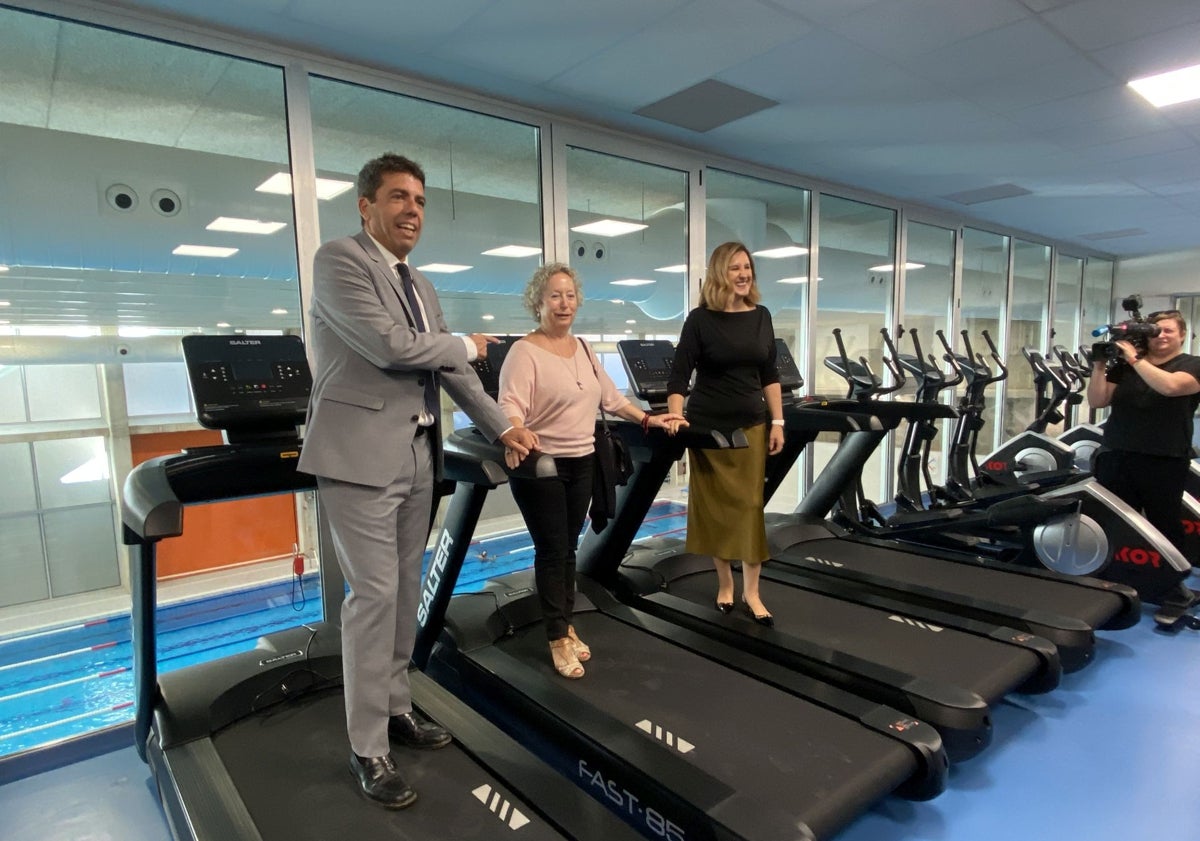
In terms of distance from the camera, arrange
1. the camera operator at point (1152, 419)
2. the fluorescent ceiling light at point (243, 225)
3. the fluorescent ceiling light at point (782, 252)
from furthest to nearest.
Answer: the fluorescent ceiling light at point (782, 252), the camera operator at point (1152, 419), the fluorescent ceiling light at point (243, 225)

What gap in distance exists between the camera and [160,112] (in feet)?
11.2

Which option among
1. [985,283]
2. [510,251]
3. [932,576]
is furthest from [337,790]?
[985,283]

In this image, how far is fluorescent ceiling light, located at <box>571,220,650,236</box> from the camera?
4.59 m

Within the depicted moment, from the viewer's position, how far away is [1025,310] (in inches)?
354

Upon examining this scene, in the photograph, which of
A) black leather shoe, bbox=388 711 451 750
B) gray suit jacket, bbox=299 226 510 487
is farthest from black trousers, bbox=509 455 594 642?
gray suit jacket, bbox=299 226 510 487

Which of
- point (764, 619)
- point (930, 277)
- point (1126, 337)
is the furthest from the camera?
point (930, 277)

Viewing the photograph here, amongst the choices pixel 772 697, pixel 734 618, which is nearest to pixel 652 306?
pixel 734 618

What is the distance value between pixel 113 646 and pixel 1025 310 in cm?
1142

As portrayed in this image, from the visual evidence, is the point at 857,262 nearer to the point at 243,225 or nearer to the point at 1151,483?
the point at 1151,483

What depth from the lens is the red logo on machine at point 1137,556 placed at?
3543 mm

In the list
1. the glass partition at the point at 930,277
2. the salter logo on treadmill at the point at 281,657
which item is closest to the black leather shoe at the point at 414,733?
the salter logo on treadmill at the point at 281,657

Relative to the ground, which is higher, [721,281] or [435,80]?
[435,80]

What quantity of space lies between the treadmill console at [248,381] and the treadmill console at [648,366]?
5.32 feet

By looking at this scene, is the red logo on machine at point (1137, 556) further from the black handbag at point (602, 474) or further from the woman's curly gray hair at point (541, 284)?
the woman's curly gray hair at point (541, 284)
